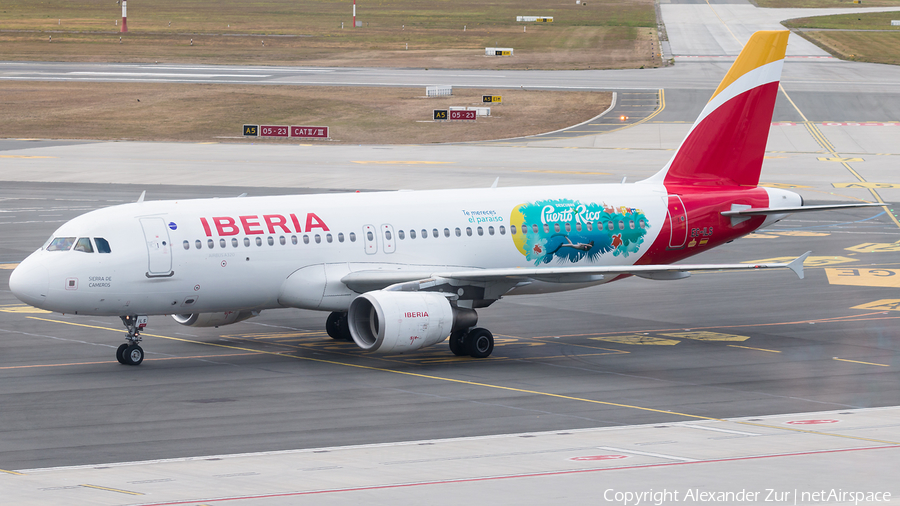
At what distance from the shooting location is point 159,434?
25641 mm

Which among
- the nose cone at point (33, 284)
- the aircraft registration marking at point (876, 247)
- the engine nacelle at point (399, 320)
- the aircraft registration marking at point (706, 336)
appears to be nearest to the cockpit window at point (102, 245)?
the nose cone at point (33, 284)

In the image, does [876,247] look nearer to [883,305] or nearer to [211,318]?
[883,305]

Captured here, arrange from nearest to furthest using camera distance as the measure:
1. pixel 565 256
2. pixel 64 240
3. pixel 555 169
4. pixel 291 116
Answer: pixel 64 240
pixel 565 256
pixel 555 169
pixel 291 116

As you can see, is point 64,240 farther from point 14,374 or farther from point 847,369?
point 847,369

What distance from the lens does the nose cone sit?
102 ft

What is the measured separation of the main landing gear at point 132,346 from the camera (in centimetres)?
3256

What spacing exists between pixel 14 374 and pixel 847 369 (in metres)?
22.9

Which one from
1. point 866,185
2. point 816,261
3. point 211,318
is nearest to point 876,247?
point 816,261

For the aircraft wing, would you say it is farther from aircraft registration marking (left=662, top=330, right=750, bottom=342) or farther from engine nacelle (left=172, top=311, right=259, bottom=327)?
engine nacelle (left=172, top=311, right=259, bottom=327)

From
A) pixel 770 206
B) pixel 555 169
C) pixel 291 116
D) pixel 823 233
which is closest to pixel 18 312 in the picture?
pixel 770 206

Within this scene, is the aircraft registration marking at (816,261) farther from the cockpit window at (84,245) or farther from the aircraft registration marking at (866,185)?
the cockpit window at (84,245)

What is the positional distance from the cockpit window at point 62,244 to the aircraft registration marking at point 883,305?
1042 inches

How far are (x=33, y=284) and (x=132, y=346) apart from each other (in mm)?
3317

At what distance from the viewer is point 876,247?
53469 mm
